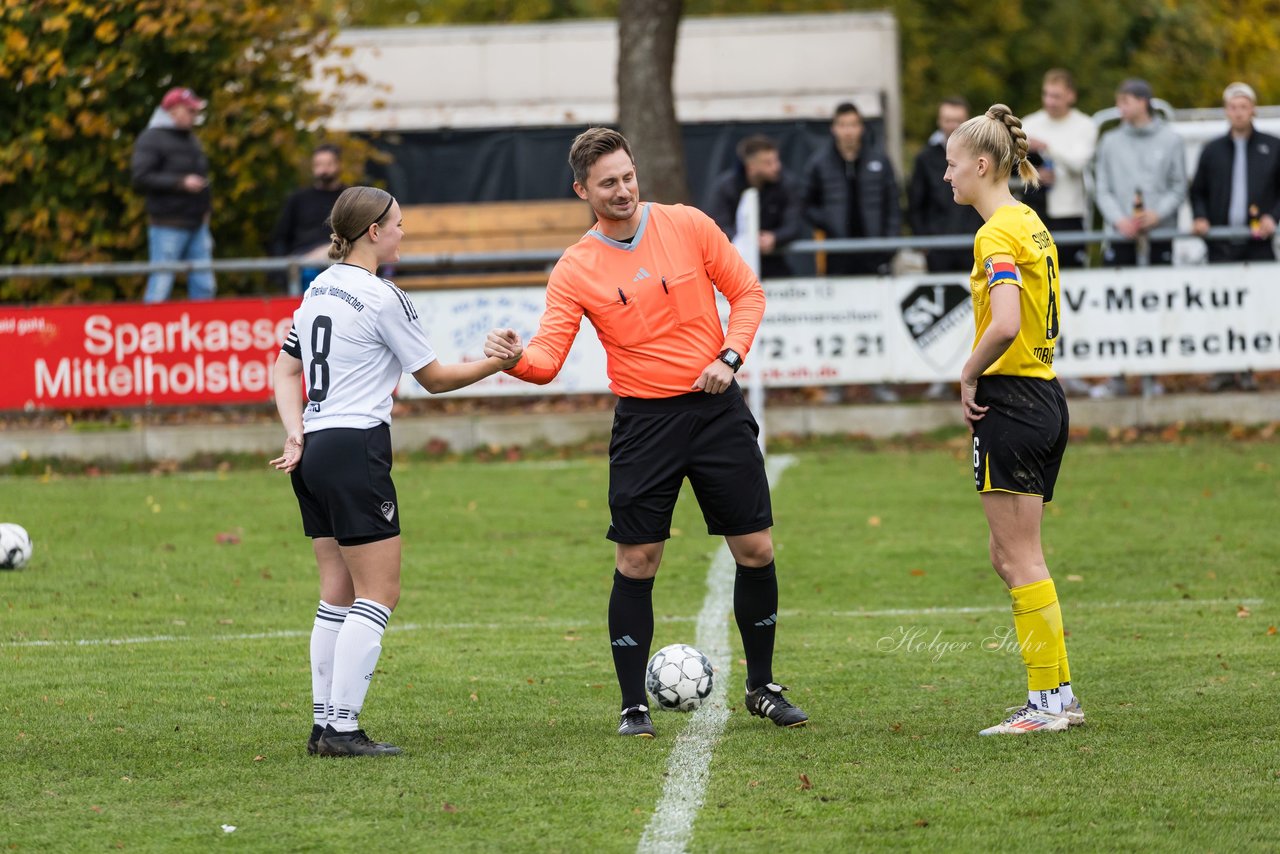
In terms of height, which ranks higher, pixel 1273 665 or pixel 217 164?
pixel 217 164

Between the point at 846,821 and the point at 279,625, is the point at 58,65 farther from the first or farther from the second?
the point at 846,821

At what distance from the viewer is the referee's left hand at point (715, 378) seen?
613cm

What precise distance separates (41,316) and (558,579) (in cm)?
661

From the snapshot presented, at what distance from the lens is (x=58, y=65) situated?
51.9ft

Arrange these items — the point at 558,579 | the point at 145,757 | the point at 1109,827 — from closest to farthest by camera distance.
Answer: the point at 1109,827 → the point at 145,757 → the point at 558,579

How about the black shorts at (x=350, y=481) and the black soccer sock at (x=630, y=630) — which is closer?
the black shorts at (x=350, y=481)

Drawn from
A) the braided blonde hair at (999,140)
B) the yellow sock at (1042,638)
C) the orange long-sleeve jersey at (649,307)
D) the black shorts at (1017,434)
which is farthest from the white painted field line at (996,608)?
the braided blonde hair at (999,140)

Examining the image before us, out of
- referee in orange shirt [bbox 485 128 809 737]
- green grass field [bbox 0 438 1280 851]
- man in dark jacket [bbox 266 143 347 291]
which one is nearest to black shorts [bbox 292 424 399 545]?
referee in orange shirt [bbox 485 128 809 737]

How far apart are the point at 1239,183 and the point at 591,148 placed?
1039 centimetres

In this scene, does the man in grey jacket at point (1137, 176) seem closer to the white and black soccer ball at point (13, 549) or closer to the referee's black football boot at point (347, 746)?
the white and black soccer ball at point (13, 549)

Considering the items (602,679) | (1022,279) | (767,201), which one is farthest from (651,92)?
(1022,279)

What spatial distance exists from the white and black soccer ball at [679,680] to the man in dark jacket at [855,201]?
897cm

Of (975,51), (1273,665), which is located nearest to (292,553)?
(1273,665)

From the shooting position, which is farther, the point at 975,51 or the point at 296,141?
the point at 975,51
